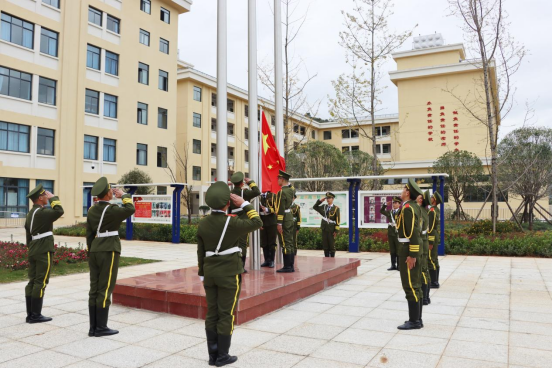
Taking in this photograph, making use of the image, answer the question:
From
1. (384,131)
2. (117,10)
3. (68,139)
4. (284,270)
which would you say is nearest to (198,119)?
(117,10)

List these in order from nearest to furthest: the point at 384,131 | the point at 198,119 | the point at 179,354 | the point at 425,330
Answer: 1. the point at 179,354
2. the point at 425,330
3. the point at 198,119
4. the point at 384,131

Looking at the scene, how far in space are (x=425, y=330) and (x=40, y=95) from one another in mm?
26350

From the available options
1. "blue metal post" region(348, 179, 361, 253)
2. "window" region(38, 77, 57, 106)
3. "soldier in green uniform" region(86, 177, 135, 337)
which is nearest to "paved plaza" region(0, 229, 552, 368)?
Result: "soldier in green uniform" region(86, 177, 135, 337)

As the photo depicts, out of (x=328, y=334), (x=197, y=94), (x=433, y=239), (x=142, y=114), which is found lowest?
(x=328, y=334)

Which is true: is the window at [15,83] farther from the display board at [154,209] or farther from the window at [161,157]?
the display board at [154,209]

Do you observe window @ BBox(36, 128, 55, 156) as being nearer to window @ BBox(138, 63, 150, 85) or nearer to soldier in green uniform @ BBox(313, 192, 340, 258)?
window @ BBox(138, 63, 150, 85)

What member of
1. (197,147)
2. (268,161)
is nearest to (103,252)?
(268,161)

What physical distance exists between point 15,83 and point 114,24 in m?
8.74

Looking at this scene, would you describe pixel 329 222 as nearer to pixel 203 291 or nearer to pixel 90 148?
pixel 203 291

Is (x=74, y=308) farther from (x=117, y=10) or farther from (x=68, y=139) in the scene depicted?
(x=117, y=10)

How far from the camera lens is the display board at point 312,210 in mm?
13740

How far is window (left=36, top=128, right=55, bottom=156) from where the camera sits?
2500 centimetres

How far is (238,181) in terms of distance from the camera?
7.03 m

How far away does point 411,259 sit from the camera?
17.4ft
